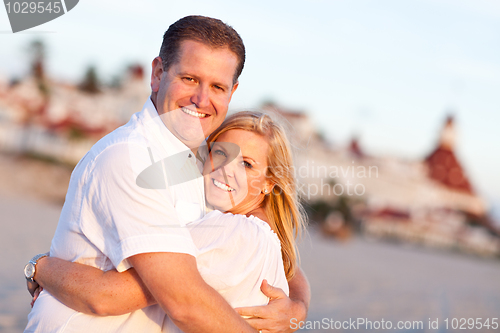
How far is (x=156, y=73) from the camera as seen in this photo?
247 centimetres

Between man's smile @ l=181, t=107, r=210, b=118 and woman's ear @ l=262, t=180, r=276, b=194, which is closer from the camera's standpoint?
man's smile @ l=181, t=107, r=210, b=118

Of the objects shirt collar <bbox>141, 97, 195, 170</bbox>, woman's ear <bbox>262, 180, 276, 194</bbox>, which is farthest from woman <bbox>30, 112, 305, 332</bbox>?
shirt collar <bbox>141, 97, 195, 170</bbox>

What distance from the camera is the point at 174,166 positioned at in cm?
216

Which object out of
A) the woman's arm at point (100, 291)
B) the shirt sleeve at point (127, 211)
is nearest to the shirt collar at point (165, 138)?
the shirt sleeve at point (127, 211)

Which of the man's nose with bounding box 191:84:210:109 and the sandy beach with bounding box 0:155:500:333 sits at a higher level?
the man's nose with bounding box 191:84:210:109

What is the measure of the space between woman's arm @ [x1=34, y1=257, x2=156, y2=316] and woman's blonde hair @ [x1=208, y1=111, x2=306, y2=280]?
3.54ft

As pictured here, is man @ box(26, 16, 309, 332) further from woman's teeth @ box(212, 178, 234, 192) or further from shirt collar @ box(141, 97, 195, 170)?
woman's teeth @ box(212, 178, 234, 192)

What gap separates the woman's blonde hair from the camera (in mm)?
2861

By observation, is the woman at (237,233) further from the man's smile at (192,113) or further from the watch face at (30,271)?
the man's smile at (192,113)

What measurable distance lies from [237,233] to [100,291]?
60 cm

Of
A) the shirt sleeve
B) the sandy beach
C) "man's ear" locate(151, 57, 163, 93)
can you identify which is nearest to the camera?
the shirt sleeve

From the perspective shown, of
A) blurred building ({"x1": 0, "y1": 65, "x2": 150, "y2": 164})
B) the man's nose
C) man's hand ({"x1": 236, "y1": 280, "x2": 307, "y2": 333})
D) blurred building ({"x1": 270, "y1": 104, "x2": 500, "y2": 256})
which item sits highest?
the man's nose

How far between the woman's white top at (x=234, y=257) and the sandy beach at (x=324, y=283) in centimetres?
121

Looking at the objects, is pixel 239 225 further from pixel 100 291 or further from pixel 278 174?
pixel 278 174
